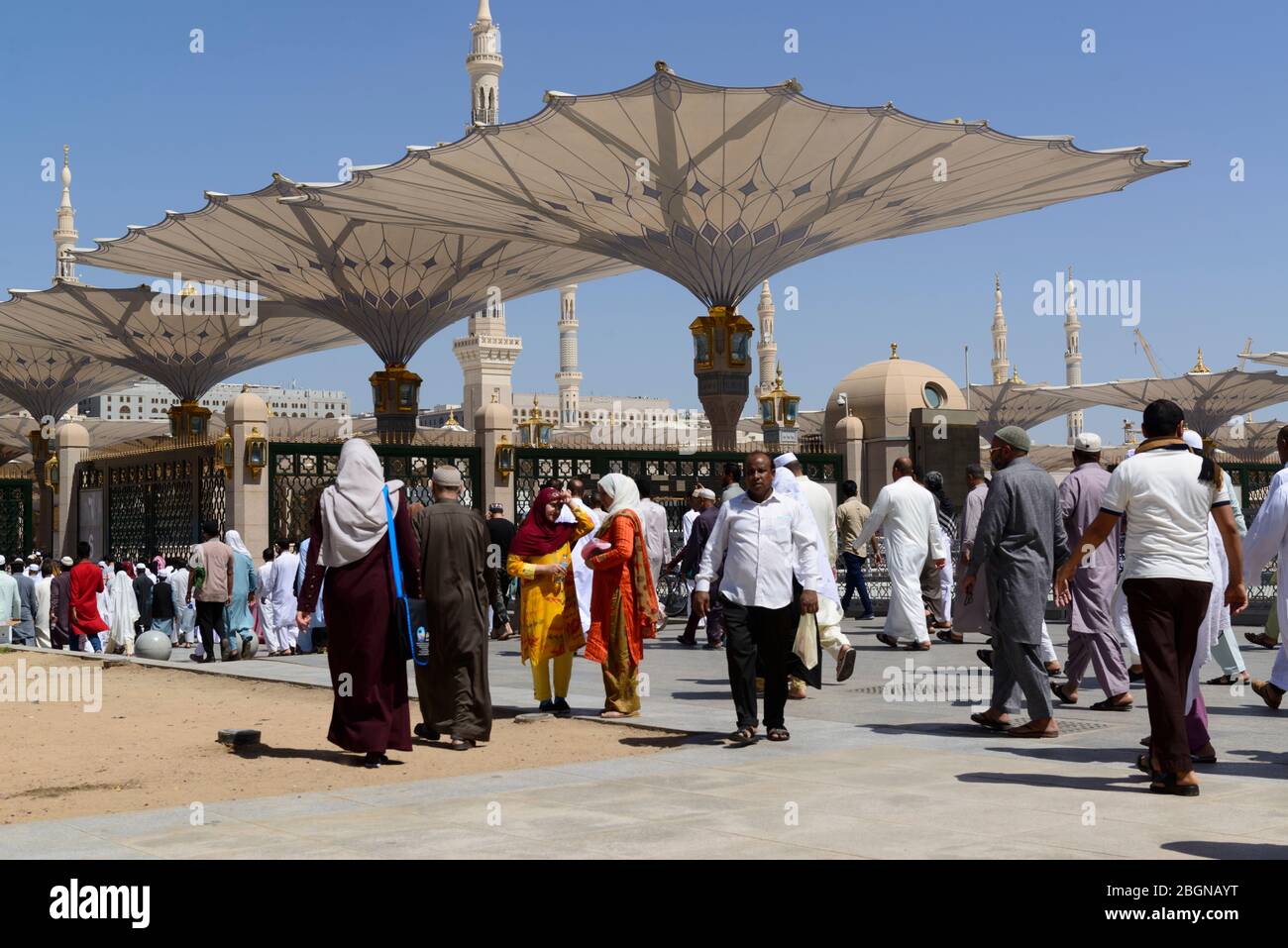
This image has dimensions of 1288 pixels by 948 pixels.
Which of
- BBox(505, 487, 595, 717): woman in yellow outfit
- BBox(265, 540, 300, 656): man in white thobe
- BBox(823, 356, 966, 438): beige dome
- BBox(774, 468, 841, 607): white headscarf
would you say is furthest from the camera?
BBox(823, 356, 966, 438): beige dome

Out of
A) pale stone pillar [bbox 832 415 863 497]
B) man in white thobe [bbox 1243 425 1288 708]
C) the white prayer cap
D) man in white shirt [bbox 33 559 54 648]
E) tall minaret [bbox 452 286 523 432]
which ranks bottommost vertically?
man in white shirt [bbox 33 559 54 648]

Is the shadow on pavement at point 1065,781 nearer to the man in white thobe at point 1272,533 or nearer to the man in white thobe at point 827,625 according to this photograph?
the man in white thobe at point 1272,533

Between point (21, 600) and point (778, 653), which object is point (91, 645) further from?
point (778, 653)

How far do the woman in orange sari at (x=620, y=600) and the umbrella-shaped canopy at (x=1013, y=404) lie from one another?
61.7 m

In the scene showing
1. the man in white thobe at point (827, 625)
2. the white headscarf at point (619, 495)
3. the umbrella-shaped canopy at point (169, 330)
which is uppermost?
the umbrella-shaped canopy at point (169, 330)

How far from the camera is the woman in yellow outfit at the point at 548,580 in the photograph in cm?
862

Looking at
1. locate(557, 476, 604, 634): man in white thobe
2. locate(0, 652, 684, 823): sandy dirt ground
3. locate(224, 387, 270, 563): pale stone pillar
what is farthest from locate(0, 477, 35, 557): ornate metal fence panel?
locate(557, 476, 604, 634): man in white thobe

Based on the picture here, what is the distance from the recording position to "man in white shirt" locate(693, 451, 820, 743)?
7.38 metres

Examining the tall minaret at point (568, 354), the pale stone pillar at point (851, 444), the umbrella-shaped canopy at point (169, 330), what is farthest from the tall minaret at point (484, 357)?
the pale stone pillar at point (851, 444)

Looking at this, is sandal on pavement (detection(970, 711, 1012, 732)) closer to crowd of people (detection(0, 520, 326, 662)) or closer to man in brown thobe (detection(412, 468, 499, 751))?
man in brown thobe (detection(412, 468, 499, 751))

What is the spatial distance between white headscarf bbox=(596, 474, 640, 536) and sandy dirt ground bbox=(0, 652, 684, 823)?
125cm

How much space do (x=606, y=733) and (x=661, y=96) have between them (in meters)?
18.3

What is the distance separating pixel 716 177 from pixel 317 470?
1088 centimetres
